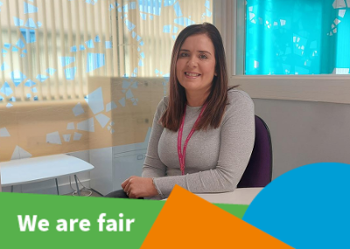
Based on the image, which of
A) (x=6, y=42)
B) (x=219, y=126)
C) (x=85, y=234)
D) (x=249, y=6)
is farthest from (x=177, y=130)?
(x=249, y=6)

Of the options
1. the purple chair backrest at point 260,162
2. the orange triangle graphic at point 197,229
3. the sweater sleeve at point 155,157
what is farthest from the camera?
the sweater sleeve at point 155,157

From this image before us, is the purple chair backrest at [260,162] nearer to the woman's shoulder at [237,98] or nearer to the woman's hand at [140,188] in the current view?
the woman's shoulder at [237,98]

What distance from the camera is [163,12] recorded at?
1710 millimetres

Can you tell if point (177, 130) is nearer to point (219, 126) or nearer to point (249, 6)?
point (219, 126)

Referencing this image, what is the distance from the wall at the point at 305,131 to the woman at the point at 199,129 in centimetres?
51

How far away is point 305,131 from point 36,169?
132 centimetres

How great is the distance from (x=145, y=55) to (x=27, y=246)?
1.41 meters

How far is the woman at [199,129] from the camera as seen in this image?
43.8 inches

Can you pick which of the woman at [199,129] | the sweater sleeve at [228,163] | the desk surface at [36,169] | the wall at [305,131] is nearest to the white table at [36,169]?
the desk surface at [36,169]

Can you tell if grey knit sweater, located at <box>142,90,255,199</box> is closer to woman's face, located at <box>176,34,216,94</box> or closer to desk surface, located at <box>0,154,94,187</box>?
woman's face, located at <box>176,34,216,94</box>

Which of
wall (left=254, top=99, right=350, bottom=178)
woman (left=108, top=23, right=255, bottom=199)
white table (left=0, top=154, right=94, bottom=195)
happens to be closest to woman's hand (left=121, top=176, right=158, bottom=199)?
woman (left=108, top=23, right=255, bottom=199)

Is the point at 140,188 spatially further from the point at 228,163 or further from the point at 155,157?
the point at 228,163

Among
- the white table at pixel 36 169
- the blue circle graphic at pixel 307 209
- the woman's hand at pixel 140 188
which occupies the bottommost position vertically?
the woman's hand at pixel 140 188

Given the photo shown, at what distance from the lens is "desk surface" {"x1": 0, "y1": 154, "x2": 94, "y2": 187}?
1161 mm
